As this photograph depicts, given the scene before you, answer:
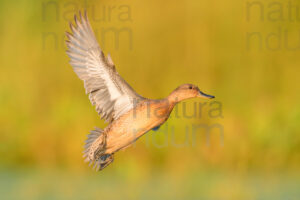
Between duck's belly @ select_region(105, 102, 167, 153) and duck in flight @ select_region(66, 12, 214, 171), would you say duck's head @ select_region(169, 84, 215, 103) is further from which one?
duck's belly @ select_region(105, 102, 167, 153)

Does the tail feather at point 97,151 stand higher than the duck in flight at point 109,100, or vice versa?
the duck in flight at point 109,100

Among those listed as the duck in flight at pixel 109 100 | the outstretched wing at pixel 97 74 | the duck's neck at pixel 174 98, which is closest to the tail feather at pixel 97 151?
the duck in flight at pixel 109 100

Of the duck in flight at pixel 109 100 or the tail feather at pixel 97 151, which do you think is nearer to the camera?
the duck in flight at pixel 109 100

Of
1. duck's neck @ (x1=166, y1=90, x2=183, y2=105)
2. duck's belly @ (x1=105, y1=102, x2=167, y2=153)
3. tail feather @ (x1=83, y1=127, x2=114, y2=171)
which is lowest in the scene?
tail feather @ (x1=83, y1=127, x2=114, y2=171)

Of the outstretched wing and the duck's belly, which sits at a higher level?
the outstretched wing

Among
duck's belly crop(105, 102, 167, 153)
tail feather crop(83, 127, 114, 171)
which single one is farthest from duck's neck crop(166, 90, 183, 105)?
tail feather crop(83, 127, 114, 171)

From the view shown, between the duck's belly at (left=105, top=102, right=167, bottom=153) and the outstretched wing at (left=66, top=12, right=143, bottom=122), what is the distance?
0.38 feet

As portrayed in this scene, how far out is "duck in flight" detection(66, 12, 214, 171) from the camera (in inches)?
131

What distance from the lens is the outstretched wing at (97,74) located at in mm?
3482

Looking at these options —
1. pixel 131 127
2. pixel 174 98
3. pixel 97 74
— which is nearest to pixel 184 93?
pixel 174 98

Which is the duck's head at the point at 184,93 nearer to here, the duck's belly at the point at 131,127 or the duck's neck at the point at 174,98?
the duck's neck at the point at 174,98

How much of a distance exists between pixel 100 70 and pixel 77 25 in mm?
326

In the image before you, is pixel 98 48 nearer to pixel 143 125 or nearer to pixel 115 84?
pixel 115 84

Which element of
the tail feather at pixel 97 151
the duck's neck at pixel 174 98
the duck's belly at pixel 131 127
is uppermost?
the duck's neck at pixel 174 98
